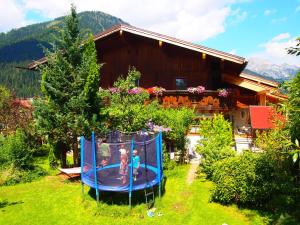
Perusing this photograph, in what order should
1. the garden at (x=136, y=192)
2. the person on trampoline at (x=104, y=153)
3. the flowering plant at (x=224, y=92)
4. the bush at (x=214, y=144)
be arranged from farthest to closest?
the flowering plant at (x=224, y=92) < the bush at (x=214, y=144) < the person on trampoline at (x=104, y=153) < the garden at (x=136, y=192)

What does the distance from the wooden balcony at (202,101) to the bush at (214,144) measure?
3.34 m

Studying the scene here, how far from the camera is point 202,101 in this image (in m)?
21.8

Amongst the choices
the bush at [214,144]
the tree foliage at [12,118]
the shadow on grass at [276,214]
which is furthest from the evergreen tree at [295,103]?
the tree foliage at [12,118]

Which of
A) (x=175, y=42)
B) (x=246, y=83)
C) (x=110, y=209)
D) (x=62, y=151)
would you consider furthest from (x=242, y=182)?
(x=175, y=42)

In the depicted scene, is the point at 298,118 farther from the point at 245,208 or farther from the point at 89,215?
the point at 89,215

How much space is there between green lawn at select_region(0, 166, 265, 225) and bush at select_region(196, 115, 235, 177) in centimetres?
117

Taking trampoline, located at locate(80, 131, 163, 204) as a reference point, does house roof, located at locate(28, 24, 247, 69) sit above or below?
above

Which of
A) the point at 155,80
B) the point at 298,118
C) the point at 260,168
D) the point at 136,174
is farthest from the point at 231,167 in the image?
the point at 155,80

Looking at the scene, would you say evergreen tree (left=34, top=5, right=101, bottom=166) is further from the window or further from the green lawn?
the window

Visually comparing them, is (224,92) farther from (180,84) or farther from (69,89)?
(69,89)

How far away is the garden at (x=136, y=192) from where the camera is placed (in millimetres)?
11547

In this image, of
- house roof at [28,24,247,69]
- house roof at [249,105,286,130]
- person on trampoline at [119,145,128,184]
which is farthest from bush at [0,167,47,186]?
house roof at [249,105,286,130]

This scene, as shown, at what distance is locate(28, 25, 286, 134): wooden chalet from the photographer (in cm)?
2248

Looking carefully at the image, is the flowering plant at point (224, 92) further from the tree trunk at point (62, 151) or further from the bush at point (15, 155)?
the bush at point (15, 155)
